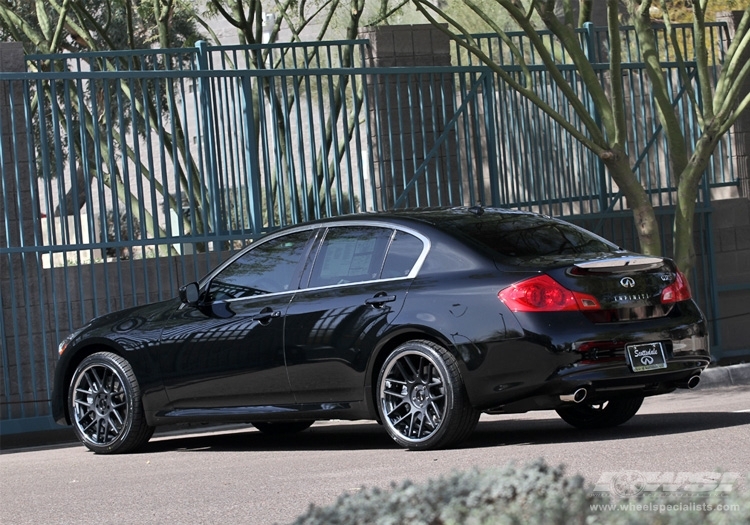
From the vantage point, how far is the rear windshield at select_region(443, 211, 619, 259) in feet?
27.0

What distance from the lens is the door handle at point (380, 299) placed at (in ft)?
26.8

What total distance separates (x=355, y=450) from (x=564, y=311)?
180 centimetres

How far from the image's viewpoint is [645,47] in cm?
1330

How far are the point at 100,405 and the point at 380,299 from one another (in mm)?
2552

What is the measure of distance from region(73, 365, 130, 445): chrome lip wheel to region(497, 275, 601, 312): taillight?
3.17 metres

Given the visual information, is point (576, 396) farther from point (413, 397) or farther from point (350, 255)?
point (350, 255)

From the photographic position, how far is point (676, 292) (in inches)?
324

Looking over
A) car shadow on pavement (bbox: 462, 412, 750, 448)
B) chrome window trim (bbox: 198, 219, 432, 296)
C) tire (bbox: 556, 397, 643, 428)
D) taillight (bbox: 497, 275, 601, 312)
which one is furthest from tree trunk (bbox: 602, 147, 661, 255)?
taillight (bbox: 497, 275, 601, 312)

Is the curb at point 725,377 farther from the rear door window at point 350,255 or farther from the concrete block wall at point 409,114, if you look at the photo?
the rear door window at point 350,255

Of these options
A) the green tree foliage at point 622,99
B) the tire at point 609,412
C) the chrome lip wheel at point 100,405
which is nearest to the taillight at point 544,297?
the tire at point 609,412

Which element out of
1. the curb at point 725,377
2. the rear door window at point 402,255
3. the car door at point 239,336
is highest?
the rear door window at point 402,255

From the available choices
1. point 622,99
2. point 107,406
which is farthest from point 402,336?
point 622,99

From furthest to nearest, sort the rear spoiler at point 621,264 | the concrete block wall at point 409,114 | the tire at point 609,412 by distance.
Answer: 1. the concrete block wall at point 409,114
2. the tire at point 609,412
3. the rear spoiler at point 621,264

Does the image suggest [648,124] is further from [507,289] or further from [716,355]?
[507,289]
